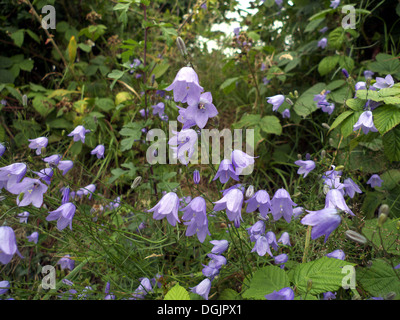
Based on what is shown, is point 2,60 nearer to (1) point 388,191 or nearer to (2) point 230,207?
(2) point 230,207

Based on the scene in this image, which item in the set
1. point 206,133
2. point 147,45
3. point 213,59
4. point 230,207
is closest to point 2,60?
point 147,45

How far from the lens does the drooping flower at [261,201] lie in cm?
110

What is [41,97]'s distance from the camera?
8.75 feet

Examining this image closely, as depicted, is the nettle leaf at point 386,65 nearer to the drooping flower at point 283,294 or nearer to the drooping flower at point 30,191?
the drooping flower at point 283,294

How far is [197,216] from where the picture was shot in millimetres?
1120

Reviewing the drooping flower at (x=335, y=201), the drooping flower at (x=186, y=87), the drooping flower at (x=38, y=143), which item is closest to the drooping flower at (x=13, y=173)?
the drooping flower at (x=38, y=143)

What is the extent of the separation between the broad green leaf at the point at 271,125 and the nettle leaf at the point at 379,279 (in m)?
1.23

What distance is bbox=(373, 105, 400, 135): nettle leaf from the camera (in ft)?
4.61

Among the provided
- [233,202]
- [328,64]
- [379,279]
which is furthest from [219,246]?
[328,64]

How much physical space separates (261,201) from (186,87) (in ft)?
1.67

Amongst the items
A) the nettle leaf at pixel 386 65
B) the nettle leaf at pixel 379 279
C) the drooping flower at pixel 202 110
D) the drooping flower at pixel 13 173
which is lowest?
the nettle leaf at pixel 379 279

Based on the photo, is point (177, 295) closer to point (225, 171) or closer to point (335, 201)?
point (225, 171)

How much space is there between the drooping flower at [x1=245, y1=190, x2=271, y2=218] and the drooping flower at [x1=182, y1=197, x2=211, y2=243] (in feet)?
0.57
